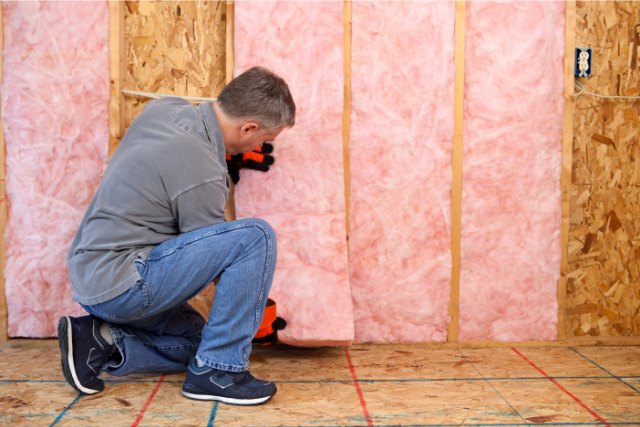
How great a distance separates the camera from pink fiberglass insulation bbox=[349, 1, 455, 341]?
91.4 inches

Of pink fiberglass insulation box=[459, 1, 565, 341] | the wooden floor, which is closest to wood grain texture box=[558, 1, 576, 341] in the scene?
pink fiberglass insulation box=[459, 1, 565, 341]

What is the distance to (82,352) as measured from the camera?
5.56ft

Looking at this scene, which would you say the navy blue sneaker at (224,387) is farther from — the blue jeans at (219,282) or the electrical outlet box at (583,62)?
the electrical outlet box at (583,62)

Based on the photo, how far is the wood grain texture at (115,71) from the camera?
2.25m

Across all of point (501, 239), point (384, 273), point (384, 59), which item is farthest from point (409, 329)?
point (384, 59)

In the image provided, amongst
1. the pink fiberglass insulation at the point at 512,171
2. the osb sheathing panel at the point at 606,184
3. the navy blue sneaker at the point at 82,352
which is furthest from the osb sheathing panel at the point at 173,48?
the osb sheathing panel at the point at 606,184

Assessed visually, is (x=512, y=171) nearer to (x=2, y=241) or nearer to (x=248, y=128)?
(x=248, y=128)

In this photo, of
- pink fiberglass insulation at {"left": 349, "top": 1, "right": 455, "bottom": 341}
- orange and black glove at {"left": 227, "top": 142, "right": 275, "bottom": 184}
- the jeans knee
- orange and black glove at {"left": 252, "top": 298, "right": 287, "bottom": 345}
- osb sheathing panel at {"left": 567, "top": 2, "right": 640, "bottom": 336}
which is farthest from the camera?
osb sheathing panel at {"left": 567, "top": 2, "right": 640, "bottom": 336}

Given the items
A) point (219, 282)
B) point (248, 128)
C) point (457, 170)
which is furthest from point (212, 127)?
point (457, 170)

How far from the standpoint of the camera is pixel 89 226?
1608 mm

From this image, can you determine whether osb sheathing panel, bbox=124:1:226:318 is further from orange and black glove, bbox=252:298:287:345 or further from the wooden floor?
the wooden floor

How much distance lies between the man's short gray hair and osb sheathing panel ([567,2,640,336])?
1667 mm

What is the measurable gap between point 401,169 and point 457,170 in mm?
284

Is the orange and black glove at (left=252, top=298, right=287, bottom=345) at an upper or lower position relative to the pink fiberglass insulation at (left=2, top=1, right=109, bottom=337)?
lower
